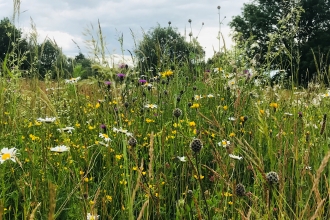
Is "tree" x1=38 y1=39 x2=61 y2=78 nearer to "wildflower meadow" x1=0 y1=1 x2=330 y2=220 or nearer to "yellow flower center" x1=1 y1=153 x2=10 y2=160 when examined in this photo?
"wildflower meadow" x1=0 y1=1 x2=330 y2=220

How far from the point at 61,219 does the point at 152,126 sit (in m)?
0.99

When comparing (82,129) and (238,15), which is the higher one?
(238,15)

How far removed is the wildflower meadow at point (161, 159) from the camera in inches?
37.8

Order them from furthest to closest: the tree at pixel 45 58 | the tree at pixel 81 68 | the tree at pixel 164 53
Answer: the tree at pixel 81 68
the tree at pixel 164 53
the tree at pixel 45 58

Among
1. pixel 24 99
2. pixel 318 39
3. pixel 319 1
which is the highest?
pixel 319 1

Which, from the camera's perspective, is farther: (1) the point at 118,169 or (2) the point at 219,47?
(2) the point at 219,47

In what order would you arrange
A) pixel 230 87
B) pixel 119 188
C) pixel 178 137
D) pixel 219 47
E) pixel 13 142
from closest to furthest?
pixel 119 188, pixel 13 142, pixel 178 137, pixel 230 87, pixel 219 47

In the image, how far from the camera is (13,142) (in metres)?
1.84

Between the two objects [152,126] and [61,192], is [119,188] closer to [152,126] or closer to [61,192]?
[61,192]

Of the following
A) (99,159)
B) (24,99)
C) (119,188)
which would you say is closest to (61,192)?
(119,188)

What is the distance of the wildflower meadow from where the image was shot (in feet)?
3.15

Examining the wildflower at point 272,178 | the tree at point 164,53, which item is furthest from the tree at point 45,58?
the wildflower at point 272,178

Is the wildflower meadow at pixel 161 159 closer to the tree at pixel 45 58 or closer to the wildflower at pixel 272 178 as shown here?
the wildflower at pixel 272 178

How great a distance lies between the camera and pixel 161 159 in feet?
6.07
